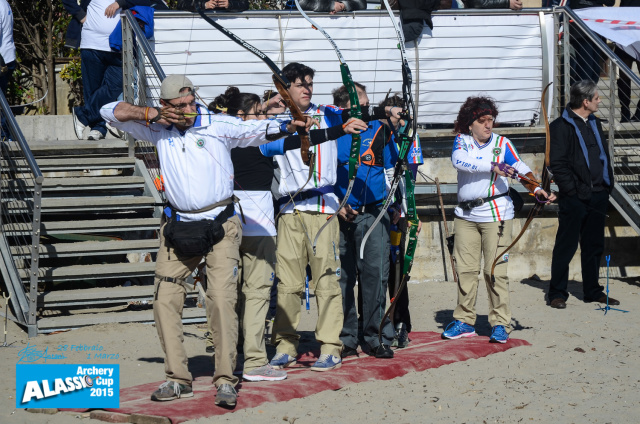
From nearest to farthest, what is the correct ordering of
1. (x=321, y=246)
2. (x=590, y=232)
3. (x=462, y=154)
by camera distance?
(x=321, y=246), (x=462, y=154), (x=590, y=232)

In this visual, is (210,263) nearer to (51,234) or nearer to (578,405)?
(578,405)

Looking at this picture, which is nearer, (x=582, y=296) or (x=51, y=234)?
(x=51, y=234)

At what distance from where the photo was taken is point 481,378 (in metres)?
5.89

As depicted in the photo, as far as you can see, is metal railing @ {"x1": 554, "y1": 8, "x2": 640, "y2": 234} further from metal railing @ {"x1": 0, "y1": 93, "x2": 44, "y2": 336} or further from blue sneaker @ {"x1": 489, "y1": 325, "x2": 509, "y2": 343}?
metal railing @ {"x1": 0, "y1": 93, "x2": 44, "y2": 336}

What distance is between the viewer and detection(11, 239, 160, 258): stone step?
7402 millimetres

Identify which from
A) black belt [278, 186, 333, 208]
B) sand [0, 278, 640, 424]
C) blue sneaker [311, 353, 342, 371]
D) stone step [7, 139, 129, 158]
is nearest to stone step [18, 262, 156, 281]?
sand [0, 278, 640, 424]

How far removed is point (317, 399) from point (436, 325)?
2.84 metres

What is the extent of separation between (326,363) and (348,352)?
562mm

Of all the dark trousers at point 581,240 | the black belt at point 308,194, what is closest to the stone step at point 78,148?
the black belt at point 308,194

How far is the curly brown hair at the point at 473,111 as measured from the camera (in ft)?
22.9

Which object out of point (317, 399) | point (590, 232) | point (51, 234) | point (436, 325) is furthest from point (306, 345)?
point (590, 232)

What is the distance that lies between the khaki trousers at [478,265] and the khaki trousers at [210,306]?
232 cm

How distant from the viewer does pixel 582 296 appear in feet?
29.1

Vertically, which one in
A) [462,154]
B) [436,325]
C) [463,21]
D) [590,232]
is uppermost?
[463,21]
